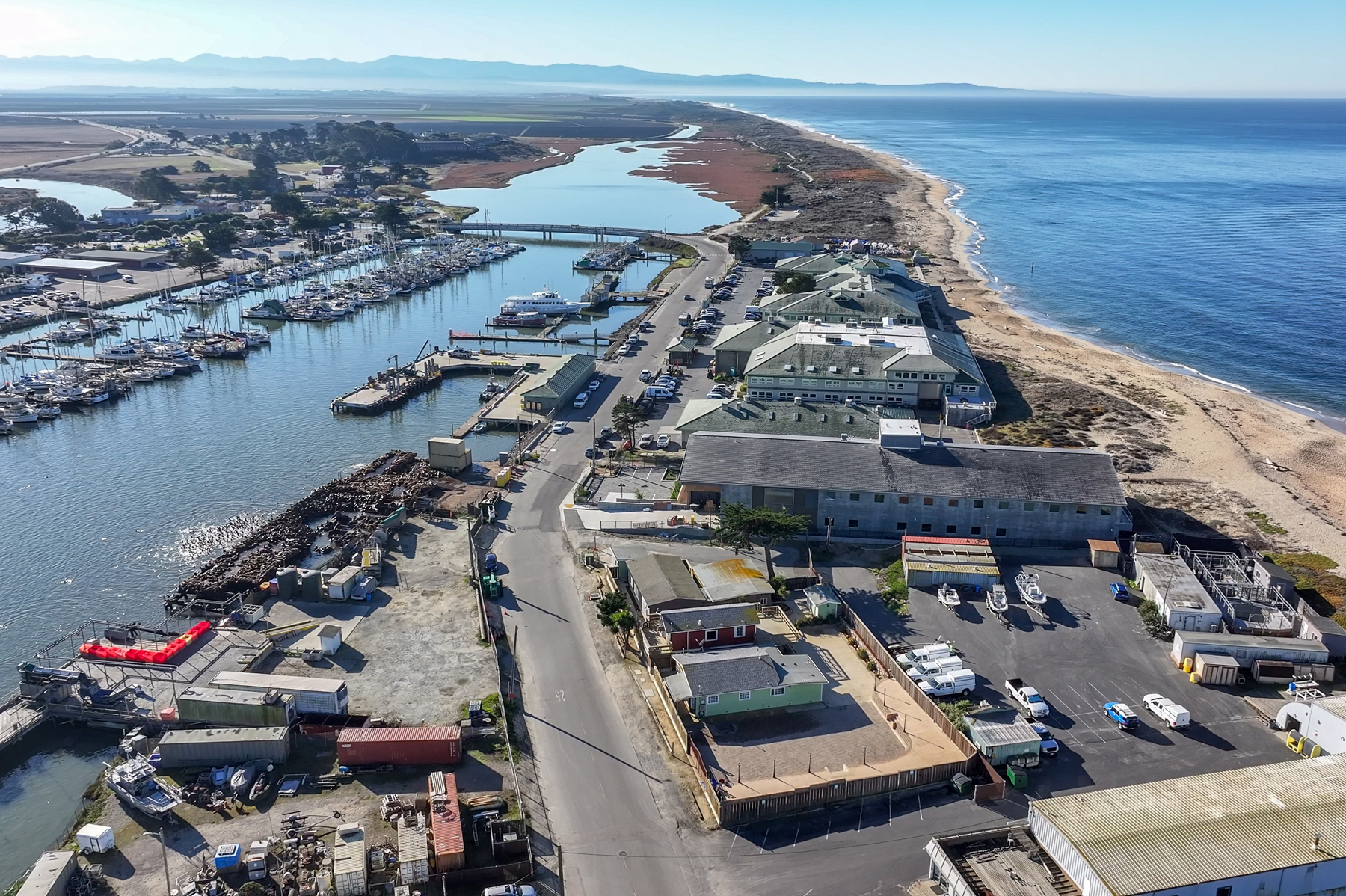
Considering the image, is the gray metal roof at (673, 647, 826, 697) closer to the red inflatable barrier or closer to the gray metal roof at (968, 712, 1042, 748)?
the gray metal roof at (968, 712, 1042, 748)

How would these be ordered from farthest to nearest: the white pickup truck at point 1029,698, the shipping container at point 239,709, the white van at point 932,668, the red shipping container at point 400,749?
the white van at point 932,668
the white pickup truck at point 1029,698
the shipping container at point 239,709
the red shipping container at point 400,749

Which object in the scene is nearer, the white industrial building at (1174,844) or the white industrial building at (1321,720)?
the white industrial building at (1174,844)

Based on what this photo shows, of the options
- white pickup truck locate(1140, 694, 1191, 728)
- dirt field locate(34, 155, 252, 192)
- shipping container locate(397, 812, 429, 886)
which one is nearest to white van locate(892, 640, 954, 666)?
white pickup truck locate(1140, 694, 1191, 728)

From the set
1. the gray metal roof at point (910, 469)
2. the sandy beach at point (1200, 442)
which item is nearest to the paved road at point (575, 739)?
the gray metal roof at point (910, 469)

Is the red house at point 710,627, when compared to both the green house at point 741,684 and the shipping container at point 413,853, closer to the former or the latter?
the green house at point 741,684

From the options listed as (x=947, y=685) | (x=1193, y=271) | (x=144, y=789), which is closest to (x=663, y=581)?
(x=947, y=685)

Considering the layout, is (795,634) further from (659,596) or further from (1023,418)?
(1023,418)

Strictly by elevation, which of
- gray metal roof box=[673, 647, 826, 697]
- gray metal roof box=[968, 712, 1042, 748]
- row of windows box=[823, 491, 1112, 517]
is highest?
row of windows box=[823, 491, 1112, 517]
